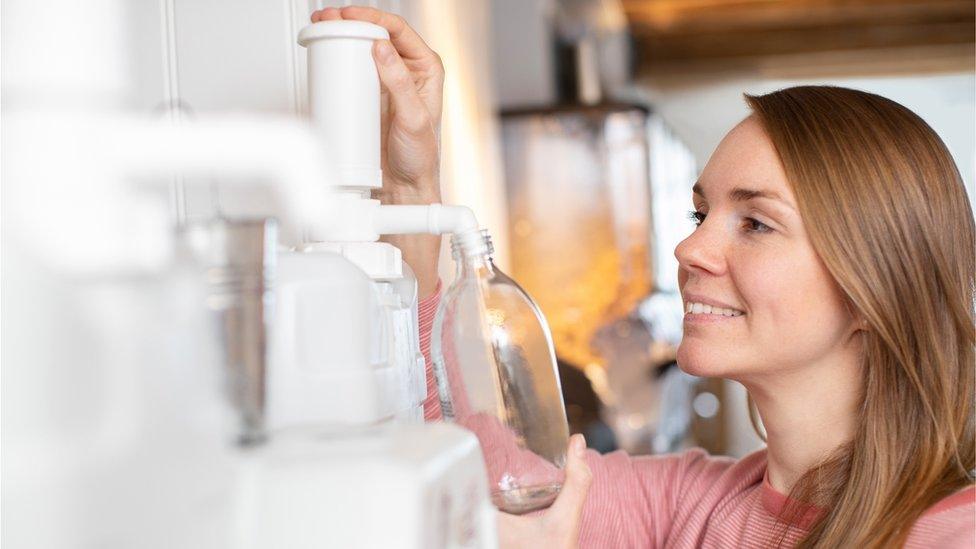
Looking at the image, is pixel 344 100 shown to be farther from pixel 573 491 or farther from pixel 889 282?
pixel 889 282

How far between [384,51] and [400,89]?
60 mm

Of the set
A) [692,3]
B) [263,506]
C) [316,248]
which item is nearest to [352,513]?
[263,506]

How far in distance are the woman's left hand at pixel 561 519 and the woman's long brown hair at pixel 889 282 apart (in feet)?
1.21

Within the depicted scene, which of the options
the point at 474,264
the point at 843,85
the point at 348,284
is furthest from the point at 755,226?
the point at 843,85

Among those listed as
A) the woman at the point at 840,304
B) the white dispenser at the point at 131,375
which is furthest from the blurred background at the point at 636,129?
the white dispenser at the point at 131,375

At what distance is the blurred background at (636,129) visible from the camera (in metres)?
3.54

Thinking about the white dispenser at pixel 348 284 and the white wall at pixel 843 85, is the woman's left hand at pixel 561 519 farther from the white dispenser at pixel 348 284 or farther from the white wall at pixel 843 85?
the white wall at pixel 843 85

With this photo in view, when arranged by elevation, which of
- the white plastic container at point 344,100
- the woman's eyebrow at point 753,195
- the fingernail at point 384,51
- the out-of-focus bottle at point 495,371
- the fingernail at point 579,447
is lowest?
the fingernail at point 579,447

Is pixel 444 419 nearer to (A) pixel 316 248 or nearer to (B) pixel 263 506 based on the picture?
(A) pixel 316 248

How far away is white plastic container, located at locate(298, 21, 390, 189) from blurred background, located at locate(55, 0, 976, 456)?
2056mm

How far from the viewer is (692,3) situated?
14.1 ft

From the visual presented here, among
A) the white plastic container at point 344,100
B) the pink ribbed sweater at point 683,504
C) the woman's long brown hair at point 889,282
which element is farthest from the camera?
the pink ribbed sweater at point 683,504

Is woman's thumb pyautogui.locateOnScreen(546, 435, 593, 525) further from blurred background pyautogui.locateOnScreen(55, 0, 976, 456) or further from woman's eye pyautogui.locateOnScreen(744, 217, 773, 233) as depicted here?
blurred background pyautogui.locateOnScreen(55, 0, 976, 456)

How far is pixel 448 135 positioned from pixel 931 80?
8.04ft
